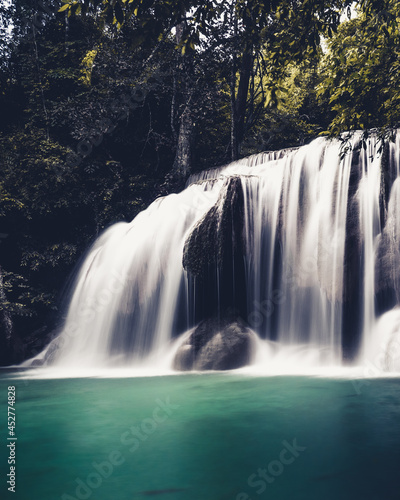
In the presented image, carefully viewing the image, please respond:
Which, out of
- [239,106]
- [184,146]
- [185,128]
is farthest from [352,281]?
[239,106]

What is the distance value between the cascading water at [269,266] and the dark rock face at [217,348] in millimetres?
582

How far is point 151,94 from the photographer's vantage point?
1927 centimetres

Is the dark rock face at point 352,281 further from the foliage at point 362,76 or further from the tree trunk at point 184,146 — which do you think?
the tree trunk at point 184,146

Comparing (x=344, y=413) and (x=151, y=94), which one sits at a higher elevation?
(x=151, y=94)

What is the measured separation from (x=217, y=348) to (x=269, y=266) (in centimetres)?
251

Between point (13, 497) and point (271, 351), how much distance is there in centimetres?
768

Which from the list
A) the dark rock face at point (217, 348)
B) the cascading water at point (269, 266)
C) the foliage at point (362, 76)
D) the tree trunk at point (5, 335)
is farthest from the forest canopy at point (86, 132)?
the foliage at point (362, 76)

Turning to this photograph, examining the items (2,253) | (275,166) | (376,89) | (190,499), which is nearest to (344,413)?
(190,499)

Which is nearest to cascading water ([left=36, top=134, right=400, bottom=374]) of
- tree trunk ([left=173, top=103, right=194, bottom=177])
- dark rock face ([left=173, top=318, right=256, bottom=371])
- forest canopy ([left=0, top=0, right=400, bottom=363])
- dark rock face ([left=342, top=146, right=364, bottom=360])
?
dark rock face ([left=342, top=146, right=364, bottom=360])

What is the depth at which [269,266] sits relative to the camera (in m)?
11.4

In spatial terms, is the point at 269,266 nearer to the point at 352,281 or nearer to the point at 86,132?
the point at 352,281

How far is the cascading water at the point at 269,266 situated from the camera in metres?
9.96

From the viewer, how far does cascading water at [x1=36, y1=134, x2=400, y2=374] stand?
32.7 feet

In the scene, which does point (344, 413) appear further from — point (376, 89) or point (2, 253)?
point (2, 253)
